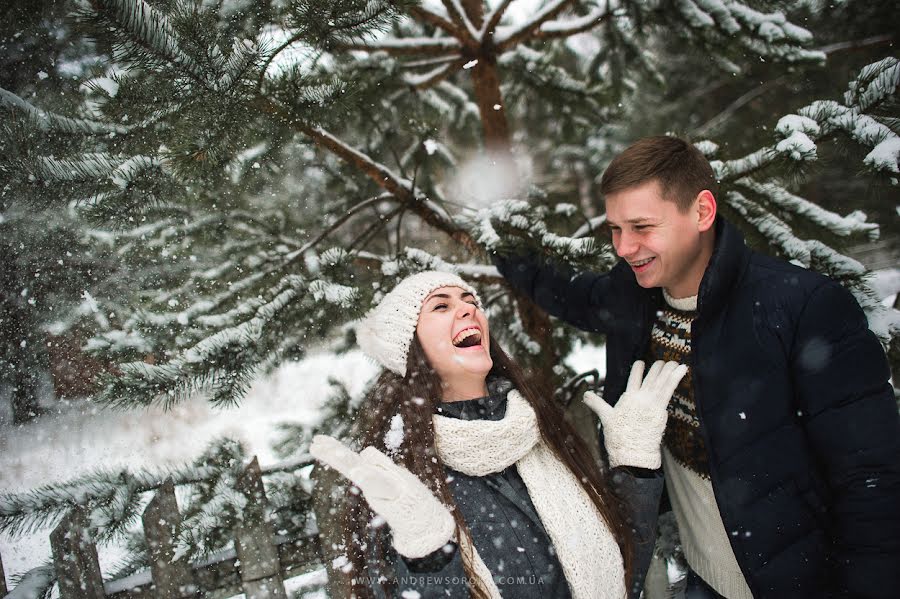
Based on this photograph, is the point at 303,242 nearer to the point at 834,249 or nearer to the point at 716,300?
the point at 716,300

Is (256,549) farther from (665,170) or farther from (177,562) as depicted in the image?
(665,170)

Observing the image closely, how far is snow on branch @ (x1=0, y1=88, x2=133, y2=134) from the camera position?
1.63 metres

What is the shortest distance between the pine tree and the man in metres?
0.35

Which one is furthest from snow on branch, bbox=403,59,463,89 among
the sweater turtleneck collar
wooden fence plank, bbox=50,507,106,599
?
wooden fence plank, bbox=50,507,106,599

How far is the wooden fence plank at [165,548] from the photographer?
6.27 ft

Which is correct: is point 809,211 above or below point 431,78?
below

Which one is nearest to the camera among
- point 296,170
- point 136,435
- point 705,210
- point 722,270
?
point 722,270

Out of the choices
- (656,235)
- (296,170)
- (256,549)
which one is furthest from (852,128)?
(256,549)

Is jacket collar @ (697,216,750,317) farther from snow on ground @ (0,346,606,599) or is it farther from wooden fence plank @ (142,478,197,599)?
wooden fence plank @ (142,478,197,599)

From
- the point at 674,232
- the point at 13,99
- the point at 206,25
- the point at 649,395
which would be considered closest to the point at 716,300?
the point at 674,232

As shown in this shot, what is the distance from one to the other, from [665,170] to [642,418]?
910 millimetres

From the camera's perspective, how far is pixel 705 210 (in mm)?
1880

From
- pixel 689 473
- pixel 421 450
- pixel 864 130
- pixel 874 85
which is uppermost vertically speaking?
pixel 874 85

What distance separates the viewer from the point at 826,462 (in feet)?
5.30
